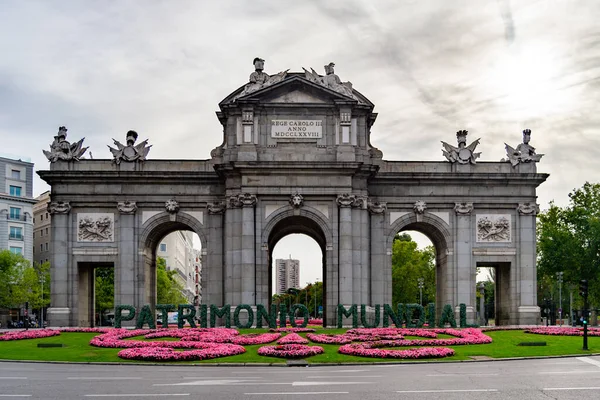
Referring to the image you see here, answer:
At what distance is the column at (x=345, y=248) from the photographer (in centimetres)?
5978

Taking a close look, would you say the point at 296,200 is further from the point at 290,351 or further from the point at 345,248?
the point at 290,351

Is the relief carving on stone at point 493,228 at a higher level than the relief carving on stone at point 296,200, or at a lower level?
Answer: lower

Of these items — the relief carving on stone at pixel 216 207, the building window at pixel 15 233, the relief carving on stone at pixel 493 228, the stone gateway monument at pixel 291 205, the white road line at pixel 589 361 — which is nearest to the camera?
the white road line at pixel 589 361

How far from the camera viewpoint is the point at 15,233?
349 ft

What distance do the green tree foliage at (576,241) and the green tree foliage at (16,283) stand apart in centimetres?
6050

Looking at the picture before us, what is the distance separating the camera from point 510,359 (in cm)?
3994

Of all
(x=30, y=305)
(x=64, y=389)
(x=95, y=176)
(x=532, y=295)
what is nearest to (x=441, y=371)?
(x=64, y=389)

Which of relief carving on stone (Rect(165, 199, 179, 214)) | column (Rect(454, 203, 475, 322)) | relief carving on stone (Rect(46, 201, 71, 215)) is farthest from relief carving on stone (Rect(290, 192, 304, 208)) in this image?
relief carving on stone (Rect(46, 201, 71, 215))

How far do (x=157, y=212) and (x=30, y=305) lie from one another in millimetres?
45258

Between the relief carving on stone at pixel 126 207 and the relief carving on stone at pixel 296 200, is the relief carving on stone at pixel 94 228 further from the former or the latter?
the relief carving on stone at pixel 296 200

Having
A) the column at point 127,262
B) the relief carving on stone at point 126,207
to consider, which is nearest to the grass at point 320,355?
the column at point 127,262

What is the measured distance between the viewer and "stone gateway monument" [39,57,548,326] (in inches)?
2382

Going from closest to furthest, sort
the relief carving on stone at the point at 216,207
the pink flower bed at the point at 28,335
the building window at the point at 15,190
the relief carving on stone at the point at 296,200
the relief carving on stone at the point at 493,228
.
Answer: the pink flower bed at the point at 28,335 → the relief carving on stone at the point at 296,200 → the relief carving on stone at the point at 216,207 → the relief carving on stone at the point at 493,228 → the building window at the point at 15,190

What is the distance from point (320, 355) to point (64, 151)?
32.5 metres
